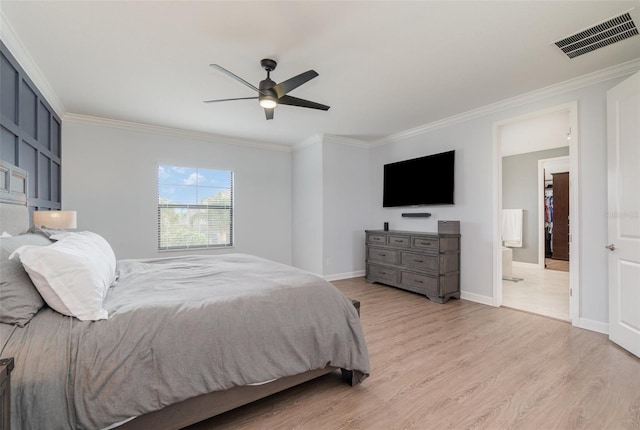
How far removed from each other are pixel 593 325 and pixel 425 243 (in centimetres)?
190

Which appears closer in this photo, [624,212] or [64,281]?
[64,281]

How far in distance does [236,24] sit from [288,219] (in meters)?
4.12

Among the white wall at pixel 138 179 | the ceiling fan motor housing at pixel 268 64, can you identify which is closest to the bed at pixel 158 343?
the ceiling fan motor housing at pixel 268 64

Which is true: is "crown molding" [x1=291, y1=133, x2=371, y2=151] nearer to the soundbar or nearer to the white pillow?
the soundbar

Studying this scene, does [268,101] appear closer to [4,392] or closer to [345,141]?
[4,392]

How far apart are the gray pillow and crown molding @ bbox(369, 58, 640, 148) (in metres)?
4.72

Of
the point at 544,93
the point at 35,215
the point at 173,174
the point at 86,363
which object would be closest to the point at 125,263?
the point at 35,215

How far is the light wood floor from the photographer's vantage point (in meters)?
1.66

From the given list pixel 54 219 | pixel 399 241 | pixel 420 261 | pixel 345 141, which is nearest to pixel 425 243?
pixel 420 261

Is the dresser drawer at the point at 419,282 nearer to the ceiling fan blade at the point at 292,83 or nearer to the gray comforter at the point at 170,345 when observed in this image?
the gray comforter at the point at 170,345

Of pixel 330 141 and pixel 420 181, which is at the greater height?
pixel 330 141

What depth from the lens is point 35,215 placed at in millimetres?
2771

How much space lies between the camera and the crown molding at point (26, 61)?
7.25 feet

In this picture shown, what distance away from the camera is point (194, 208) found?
511 cm
